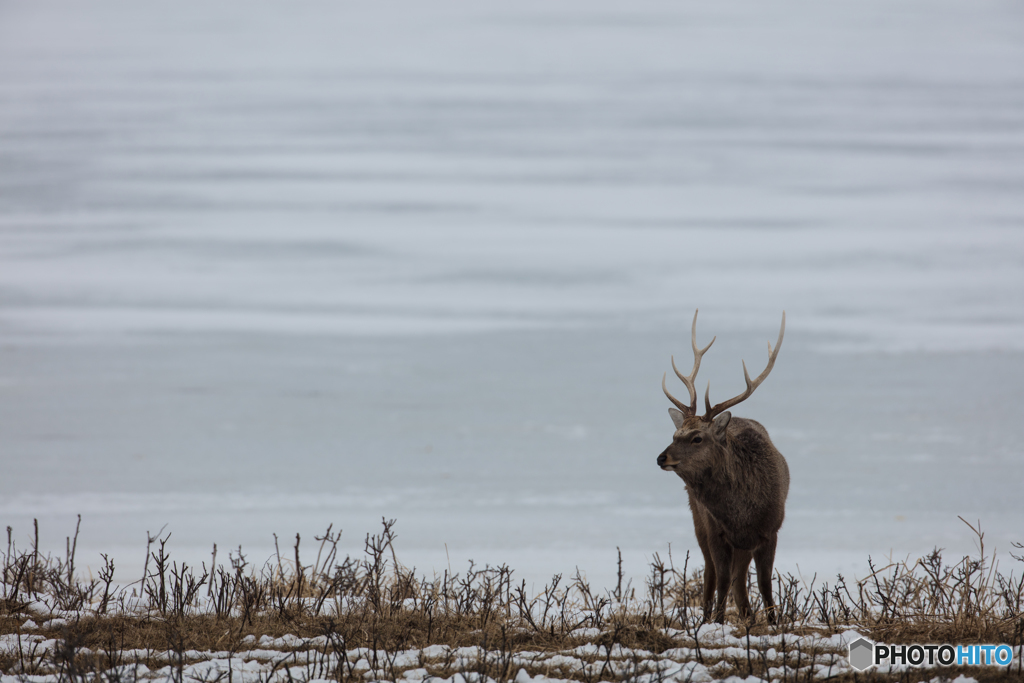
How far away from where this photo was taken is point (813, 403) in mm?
→ 20609

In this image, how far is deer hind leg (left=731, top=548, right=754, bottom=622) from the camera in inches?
282

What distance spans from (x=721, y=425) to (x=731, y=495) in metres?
0.49

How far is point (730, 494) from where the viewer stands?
7094 millimetres

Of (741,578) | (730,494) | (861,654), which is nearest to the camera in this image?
(861,654)

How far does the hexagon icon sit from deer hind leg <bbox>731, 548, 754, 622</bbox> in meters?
1.29

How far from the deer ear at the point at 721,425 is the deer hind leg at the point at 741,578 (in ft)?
2.79

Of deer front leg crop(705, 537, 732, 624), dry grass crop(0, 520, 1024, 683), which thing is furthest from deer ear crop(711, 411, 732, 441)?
dry grass crop(0, 520, 1024, 683)

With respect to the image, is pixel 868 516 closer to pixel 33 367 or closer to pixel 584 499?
pixel 584 499

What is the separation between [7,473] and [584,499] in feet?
28.0

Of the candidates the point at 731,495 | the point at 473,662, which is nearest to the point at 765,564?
the point at 731,495

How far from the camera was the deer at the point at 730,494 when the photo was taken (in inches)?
277

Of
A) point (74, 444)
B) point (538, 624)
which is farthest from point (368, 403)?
point (538, 624)

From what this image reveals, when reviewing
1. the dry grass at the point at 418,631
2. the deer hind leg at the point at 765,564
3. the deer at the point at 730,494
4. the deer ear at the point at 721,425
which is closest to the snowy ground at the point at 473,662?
the dry grass at the point at 418,631

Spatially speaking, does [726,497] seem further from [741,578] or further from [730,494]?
[741,578]
